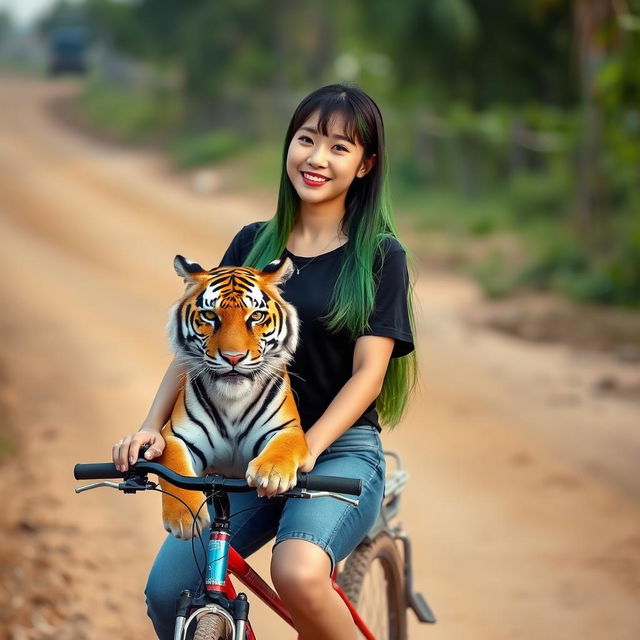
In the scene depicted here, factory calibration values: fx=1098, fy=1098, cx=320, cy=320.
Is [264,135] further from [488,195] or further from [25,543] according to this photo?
[25,543]

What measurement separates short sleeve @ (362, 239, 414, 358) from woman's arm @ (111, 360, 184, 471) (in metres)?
0.51

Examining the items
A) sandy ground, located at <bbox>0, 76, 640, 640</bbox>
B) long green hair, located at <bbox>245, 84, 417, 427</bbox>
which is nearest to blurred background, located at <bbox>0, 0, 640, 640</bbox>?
sandy ground, located at <bbox>0, 76, 640, 640</bbox>

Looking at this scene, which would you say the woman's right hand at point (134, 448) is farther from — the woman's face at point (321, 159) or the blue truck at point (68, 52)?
the blue truck at point (68, 52)

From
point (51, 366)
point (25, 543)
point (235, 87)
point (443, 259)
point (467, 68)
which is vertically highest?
point (235, 87)

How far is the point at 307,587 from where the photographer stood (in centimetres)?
259

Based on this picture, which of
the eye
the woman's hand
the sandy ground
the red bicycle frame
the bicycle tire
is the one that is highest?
the sandy ground

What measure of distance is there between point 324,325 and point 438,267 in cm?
1068

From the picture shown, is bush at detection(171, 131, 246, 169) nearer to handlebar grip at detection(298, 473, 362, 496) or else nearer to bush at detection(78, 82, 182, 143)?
bush at detection(78, 82, 182, 143)

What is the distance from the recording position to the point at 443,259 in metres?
13.7

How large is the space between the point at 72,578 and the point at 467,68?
652 inches

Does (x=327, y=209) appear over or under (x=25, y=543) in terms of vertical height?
under

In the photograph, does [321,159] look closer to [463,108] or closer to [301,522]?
[301,522]


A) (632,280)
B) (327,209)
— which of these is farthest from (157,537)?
(632,280)

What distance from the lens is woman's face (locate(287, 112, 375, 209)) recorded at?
2.84 m
